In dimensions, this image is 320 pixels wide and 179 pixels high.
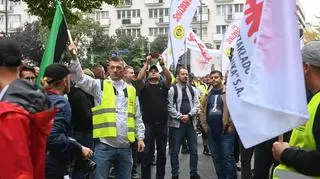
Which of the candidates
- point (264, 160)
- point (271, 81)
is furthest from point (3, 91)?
point (264, 160)

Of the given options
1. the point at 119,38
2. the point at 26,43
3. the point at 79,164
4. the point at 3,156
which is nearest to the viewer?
the point at 3,156

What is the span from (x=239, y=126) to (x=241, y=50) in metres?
0.53

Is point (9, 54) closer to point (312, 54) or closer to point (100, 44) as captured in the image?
point (312, 54)

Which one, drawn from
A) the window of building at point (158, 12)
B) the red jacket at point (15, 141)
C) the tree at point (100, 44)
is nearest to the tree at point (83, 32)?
the tree at point (100, 44)

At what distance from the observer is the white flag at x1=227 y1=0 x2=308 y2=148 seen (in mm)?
3293

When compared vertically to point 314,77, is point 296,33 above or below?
above

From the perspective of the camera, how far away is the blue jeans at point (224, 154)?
29.1ft

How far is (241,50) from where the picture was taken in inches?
142

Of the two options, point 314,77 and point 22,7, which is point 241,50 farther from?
point 22,7

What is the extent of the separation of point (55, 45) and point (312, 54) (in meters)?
2.69

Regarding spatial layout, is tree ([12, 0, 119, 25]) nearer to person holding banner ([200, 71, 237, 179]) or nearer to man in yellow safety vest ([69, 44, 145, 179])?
person holding banner ([200, 71, 237, 179])

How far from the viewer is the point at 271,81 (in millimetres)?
3371

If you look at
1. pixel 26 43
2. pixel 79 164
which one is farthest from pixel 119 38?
pixel 79 164

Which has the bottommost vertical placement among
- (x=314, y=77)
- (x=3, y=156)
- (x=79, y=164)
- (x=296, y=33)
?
(x=79, y=164)
